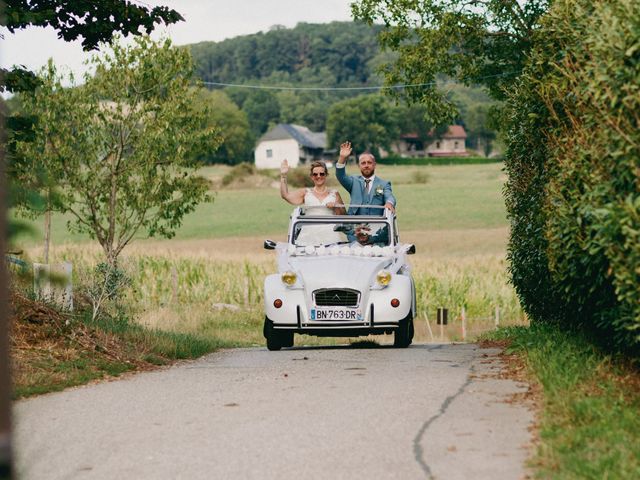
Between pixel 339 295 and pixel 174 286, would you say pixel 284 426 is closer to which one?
pixel 339 295

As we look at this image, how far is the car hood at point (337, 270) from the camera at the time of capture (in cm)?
1417

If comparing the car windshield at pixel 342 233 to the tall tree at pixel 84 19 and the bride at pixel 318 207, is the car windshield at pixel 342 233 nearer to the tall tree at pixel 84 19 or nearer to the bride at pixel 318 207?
the bride at pixel 318 207

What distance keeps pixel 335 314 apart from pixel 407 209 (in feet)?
249

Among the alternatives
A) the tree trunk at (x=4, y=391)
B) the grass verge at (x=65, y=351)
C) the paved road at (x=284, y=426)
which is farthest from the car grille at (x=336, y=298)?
the tree trunk at (x=4, y=391)

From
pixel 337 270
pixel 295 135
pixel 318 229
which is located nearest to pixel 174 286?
pixel 318 229

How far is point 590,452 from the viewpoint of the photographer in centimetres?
634

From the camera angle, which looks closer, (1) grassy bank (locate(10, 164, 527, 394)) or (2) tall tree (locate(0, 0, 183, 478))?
(2) tall tree (locate(0, 0, 183, 478))

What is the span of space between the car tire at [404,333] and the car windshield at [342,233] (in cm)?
143

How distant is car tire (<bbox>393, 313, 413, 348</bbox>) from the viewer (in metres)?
14.6

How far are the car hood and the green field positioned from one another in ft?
157

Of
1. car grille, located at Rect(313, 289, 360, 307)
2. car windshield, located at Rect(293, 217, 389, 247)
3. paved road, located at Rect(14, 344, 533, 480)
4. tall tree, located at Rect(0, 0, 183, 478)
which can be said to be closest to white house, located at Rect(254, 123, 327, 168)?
car windshield, located at Rect(293, 217, 389, 247)

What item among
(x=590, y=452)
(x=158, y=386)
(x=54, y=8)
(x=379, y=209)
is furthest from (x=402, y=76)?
(x=590, y=452)

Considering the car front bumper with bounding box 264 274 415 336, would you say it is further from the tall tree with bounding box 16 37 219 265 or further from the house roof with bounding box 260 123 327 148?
the house roof with bounding box 260 123 327 148

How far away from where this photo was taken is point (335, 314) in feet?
46.2
